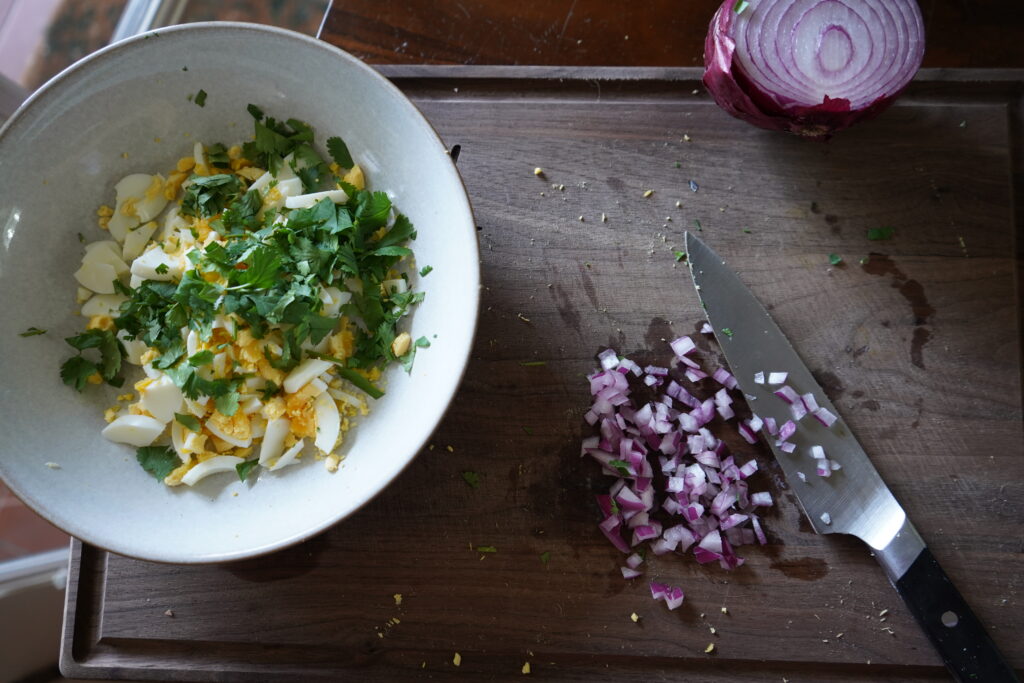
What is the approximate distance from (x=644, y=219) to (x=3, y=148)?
1054 millimetres

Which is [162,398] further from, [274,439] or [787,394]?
[787,394]

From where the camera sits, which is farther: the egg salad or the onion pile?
the onion pile

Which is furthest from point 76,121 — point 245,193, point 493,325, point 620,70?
point 620,70

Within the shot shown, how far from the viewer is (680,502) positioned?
1360 millimetres

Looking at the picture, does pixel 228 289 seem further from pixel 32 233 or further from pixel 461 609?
pixel 461 609

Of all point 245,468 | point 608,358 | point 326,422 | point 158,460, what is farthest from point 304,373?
point 608,358

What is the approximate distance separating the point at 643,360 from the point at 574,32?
0.65 metres

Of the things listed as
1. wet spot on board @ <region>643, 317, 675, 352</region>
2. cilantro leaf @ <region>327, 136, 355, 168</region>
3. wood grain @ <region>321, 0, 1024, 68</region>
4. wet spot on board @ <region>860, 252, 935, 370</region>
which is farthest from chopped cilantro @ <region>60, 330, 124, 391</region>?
wet spot on board @ <region>860, 252, 935, 370</region>

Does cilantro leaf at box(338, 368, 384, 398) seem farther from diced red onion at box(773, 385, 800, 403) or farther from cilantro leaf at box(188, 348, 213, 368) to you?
diced red onion at box(773, 385, 800, 403)

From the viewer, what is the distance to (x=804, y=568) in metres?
1.36

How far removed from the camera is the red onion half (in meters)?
1.36

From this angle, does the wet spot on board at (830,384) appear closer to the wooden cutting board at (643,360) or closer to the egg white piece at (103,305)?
the wooden cutting board at (643,360)

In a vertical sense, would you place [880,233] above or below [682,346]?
above

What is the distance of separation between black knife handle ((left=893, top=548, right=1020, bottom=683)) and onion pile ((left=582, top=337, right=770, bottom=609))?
25 centimetres
